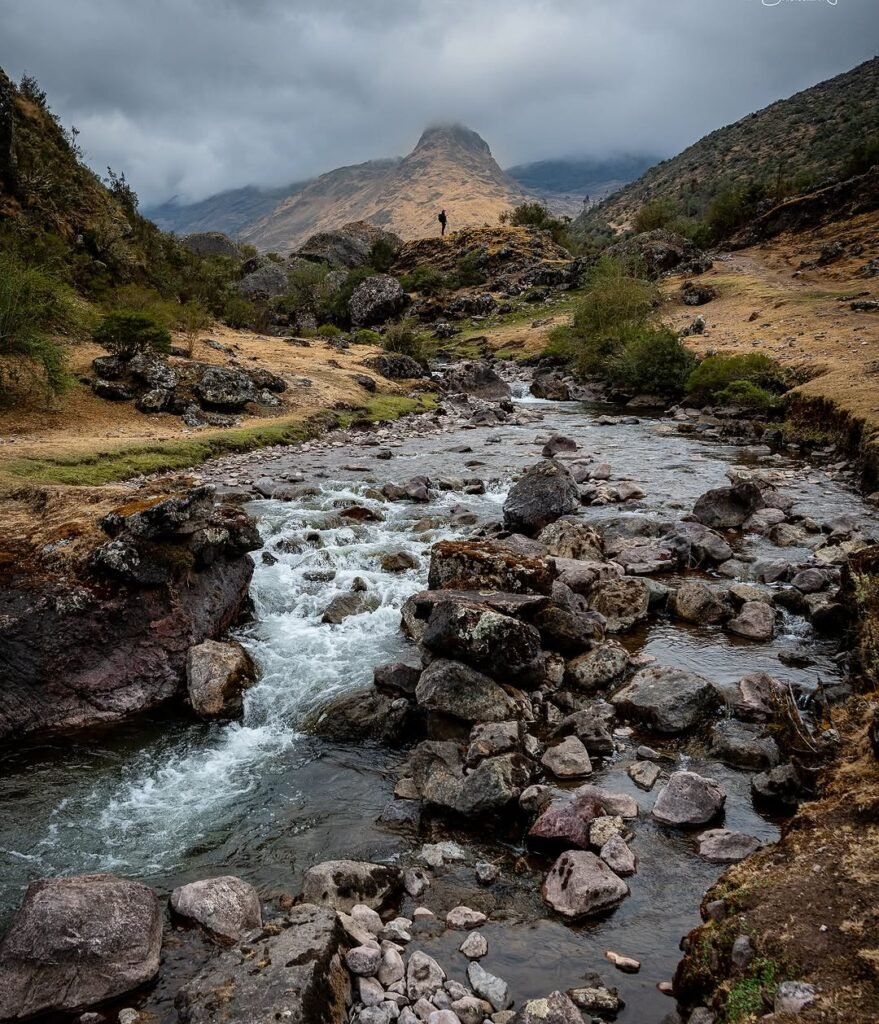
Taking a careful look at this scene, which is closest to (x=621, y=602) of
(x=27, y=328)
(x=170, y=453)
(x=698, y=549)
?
(x=698, y=549)

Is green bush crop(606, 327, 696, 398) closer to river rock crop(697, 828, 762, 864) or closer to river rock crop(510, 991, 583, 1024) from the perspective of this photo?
river rock crop(697, 828, 762, 864)

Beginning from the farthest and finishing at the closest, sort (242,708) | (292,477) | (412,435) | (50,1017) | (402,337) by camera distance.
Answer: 1. (402,337)
2. (412,435)
3. (292,477)
4. (242,708)
5. (50,1017)

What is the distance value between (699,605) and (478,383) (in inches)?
1563

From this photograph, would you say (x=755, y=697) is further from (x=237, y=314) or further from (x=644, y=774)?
(x=237, y=314)

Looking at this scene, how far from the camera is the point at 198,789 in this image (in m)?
8.64

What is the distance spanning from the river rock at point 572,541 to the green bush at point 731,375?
82.4 ft

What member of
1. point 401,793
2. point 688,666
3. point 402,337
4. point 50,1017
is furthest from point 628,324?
point 50,1017

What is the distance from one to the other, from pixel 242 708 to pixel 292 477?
15.3 m

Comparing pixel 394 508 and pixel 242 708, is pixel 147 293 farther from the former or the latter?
pixel 242 708

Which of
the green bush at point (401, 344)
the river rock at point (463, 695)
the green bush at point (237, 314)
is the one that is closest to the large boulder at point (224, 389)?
the green bush at point (237, 314)

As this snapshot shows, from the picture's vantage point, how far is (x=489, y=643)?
10.1 m

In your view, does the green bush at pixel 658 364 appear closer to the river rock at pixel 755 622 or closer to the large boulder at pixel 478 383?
the large boulder at pixel 478 383

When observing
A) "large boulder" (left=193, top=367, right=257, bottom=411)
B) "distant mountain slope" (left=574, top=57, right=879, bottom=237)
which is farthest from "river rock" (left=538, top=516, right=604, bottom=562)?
"distant mountain slope" (left=574, top=57, right=879, bottom=237)

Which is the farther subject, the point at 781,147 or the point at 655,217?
the point at 781,147
